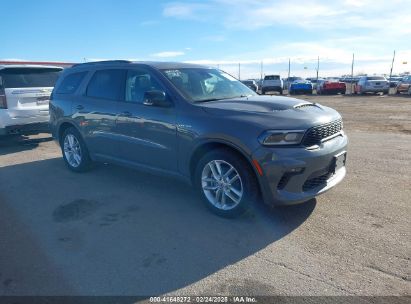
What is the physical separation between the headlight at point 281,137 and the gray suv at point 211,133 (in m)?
0.01

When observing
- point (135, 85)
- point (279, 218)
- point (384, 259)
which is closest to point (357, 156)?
point (279, 218)

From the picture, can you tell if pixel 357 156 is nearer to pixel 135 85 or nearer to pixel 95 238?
pixel 135 85

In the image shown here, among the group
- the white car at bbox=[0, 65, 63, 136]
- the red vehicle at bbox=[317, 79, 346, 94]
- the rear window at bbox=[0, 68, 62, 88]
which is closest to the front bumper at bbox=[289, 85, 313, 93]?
the red vehicle at bbox=[317, 79, 346, 94]

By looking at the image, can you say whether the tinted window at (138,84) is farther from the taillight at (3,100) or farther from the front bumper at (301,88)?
the front bumper at (301,88)

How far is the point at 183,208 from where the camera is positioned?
4.62 metres

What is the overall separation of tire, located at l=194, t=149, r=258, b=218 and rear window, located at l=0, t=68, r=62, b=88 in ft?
19.5

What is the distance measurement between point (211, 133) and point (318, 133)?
1.19 m

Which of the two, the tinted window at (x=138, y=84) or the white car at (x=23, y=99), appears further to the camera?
the white car at (x=23, y=99)

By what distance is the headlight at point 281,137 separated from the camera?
3.75 meters

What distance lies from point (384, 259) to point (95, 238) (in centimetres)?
291

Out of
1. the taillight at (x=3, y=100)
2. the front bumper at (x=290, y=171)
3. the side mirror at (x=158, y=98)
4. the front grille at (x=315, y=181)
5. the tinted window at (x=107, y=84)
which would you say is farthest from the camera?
the taillight at (x=3, y=100)

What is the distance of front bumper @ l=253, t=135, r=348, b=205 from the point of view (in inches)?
146

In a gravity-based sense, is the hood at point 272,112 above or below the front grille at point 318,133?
above

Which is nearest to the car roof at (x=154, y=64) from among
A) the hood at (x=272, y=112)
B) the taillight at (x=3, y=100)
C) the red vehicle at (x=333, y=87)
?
the hood at (x=272, y=112)
